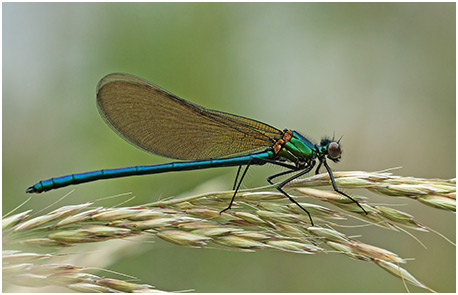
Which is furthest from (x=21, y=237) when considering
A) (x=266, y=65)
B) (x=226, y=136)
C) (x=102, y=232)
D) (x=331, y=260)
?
(x=266, y=65)

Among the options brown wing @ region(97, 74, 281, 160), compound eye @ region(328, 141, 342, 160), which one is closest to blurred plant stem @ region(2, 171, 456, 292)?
compound eye @ region(328, 141, 342, 160)

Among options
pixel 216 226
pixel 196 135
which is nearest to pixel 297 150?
pixel 196 135

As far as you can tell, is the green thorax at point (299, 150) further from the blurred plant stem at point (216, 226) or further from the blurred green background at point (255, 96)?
the blurred plant stem at point (216, 226)

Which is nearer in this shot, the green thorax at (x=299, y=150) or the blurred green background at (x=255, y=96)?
the green thorax at (x=299, y=150)

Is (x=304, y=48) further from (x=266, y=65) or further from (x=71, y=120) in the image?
(x=71, y=120)

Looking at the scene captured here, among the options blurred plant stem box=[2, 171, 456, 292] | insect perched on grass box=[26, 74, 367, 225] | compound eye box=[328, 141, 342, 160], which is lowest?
blurred plant stem box=[2, 171, 456, 292]

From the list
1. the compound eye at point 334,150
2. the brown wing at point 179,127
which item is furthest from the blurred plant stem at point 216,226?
the brown wing at point 179,127

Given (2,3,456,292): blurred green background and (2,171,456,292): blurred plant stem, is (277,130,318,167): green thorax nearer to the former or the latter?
(2,3,456,292): blurred green background
